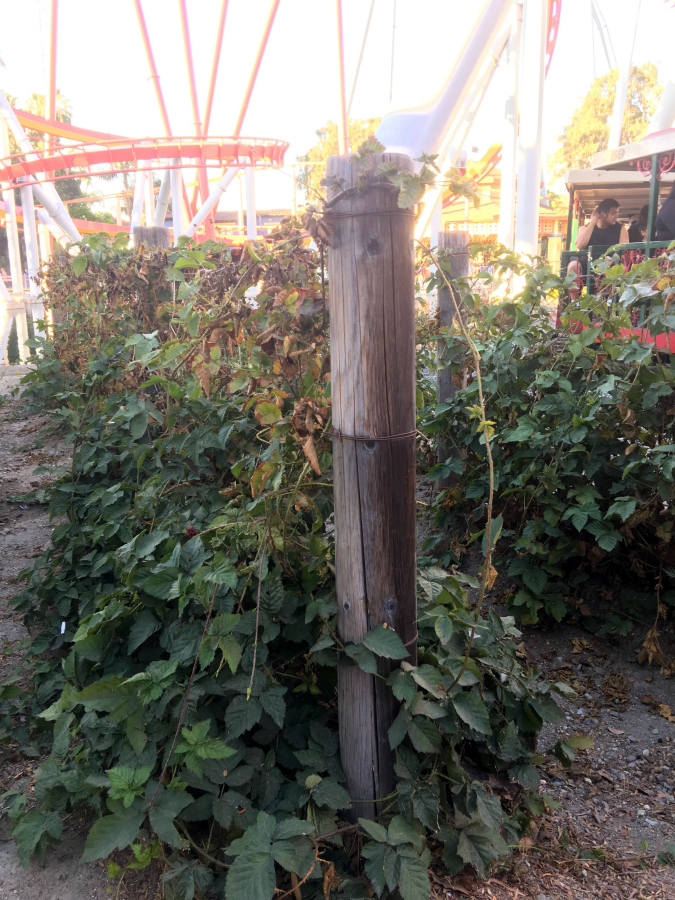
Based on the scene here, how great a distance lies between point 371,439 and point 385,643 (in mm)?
537

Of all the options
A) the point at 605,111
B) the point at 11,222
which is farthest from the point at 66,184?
the point at 605,111

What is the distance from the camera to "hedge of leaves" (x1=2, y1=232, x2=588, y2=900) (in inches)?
67.4

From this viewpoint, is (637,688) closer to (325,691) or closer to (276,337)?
(325,691)

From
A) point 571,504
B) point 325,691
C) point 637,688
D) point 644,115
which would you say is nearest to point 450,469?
point 571,504

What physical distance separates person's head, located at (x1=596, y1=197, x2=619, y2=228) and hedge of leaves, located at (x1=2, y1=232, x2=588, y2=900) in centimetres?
640

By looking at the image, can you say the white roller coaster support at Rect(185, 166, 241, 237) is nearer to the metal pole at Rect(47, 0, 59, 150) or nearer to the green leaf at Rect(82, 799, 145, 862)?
the metal pole at Rect(47, 0, 59, 150)

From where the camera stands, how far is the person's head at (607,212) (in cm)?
775

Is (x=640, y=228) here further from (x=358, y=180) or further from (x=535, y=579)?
(x=358, y=180)

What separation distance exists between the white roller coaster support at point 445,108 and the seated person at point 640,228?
251 centimetres

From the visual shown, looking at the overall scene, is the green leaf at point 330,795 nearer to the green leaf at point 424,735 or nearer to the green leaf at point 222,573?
the green leaf at point 424,735

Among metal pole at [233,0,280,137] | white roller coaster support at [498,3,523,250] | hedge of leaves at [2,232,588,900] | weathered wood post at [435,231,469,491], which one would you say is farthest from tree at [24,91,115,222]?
hedge of leaves at [2,232,588,900]

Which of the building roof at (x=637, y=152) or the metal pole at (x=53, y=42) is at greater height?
the metal pole at (x=53, y=42)

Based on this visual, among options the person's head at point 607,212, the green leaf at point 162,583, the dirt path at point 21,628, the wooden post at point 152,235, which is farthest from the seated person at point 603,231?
the green leaf at point 162,583

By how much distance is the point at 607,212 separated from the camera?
779 cm
